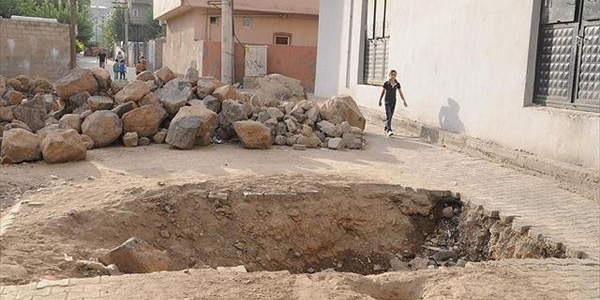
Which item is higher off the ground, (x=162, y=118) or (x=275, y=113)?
(x=275, y=113)

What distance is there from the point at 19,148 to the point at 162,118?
8.51 ft

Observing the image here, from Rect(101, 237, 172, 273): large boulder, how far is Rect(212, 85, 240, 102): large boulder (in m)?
6.15

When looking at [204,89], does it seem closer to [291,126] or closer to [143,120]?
[143,120]

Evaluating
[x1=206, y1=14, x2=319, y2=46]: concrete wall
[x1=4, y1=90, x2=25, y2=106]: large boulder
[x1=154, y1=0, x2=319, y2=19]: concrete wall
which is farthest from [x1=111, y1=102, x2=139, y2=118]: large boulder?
[x1=206, y1=14, x2=319, y2=46]: concrete wall

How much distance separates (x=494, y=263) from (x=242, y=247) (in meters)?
2.67

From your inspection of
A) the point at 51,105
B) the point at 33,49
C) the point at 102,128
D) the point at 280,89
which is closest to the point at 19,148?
the point at 102,128

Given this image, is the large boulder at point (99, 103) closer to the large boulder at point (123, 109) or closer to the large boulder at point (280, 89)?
the large boulder at point (123, 109)

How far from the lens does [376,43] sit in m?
14.6

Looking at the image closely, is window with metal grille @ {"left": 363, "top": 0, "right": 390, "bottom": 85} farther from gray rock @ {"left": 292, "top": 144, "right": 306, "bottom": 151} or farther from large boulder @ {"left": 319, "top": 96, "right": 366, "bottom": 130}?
gray rock @ {"left": 292, "top": 144, "right": 306, "bottom": 151}

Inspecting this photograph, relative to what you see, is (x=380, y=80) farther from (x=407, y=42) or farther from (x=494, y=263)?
(x=494, y=263)

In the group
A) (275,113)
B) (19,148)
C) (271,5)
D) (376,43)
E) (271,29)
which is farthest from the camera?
(271,29)

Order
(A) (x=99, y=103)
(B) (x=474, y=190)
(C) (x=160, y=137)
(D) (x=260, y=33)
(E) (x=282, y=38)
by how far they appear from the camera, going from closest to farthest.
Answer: (B) (x=474, y=190) → (C) (x=160, y=137) → (A) (x=99, y=103) → (D) (x=260, y=33) → (E) (x=282, y=38)

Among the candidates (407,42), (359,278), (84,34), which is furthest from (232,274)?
(84,34)

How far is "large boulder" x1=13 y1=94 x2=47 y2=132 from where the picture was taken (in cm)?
974
